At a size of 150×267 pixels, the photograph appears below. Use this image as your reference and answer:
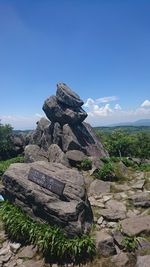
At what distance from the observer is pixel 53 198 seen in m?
12.0

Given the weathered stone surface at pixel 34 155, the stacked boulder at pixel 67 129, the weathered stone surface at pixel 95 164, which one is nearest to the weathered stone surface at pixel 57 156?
the weathered stone surface at pixel 34 155

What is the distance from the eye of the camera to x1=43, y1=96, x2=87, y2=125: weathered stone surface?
2667cm

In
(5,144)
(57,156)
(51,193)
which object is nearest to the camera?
(51,193)

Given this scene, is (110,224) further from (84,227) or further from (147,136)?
(147,136)

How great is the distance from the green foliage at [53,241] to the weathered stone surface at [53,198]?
0.41 metres

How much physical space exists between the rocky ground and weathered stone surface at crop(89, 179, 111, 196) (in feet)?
0.98

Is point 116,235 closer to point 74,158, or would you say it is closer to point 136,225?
point 136,225

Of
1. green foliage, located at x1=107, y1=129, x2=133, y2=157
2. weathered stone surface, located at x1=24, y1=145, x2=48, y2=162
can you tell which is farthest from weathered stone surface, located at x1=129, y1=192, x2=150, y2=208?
green foliage, located at x1=107, y1=129, x2=133, y2=157

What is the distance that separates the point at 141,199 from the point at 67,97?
1595cm

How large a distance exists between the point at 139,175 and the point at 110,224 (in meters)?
7.38

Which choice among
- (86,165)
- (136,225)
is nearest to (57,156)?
(86,165)

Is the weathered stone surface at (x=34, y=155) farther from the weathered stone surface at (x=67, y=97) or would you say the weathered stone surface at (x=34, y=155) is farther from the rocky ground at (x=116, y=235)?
the rocky ground at (x=116, y=235)

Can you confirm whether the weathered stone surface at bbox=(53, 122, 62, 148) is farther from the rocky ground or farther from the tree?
the rocky ground

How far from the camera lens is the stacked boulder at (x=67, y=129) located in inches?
984
